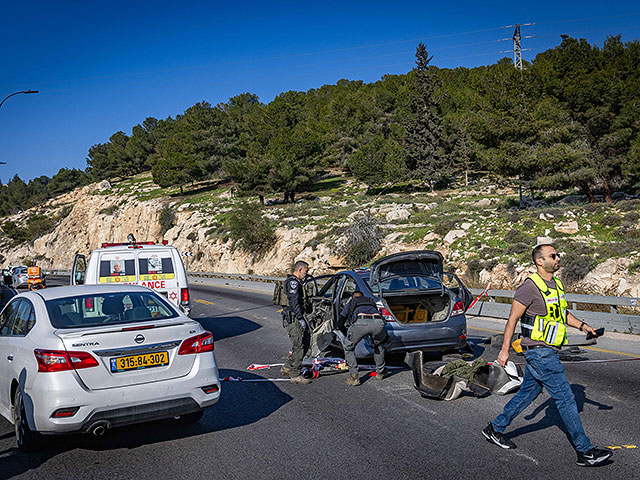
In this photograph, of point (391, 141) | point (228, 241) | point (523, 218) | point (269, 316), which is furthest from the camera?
point (391, 141)

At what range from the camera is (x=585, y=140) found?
2898 cm

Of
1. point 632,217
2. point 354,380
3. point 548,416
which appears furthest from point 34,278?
point 548,416

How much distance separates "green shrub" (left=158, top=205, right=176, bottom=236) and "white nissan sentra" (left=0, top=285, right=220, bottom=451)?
178ft

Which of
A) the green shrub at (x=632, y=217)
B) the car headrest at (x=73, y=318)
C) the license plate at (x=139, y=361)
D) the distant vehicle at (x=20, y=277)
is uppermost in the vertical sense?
the car headrest at (x=73, y=318)

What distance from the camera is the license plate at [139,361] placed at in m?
5.14

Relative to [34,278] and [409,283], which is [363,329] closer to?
[409,283]

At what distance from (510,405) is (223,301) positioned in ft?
62.2

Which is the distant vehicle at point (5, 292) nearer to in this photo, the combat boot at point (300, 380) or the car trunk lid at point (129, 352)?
the combat boot at point (300, 380)

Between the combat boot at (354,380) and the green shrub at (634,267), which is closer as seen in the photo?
the combat boot at (354,380)

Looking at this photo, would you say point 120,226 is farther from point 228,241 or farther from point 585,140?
point 585,140

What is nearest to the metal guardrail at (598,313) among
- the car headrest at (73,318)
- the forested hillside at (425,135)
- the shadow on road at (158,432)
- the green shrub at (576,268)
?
the green shrub at (576,268)

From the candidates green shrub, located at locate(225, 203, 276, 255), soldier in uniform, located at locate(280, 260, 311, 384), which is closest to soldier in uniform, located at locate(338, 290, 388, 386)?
soldier in uniform, located at locate(280, 260, 311, 384)

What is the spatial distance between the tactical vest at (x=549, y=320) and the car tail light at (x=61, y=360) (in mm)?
3907

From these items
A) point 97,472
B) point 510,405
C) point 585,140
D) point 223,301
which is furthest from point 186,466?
point 585,140
